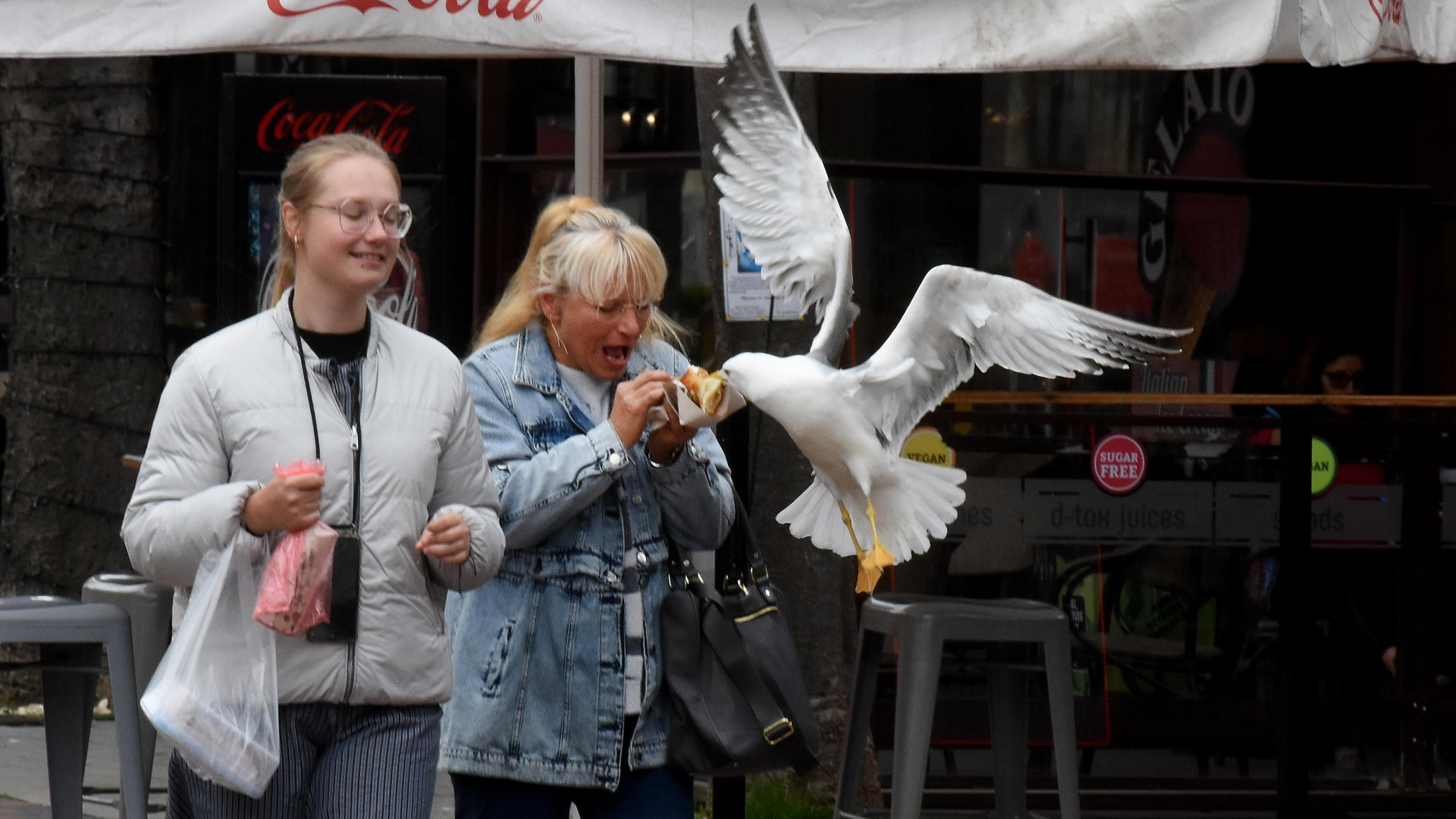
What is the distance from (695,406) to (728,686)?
0.52 m

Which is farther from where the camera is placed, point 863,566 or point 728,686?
point 863,566

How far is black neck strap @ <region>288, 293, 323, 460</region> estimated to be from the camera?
8.52 ft

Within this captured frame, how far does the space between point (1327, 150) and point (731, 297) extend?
4223 millimetres

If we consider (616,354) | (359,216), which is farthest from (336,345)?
(616,354)

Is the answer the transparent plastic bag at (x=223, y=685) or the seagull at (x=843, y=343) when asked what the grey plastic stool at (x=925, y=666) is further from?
the transparent plastic bag at (x=223, y=685)

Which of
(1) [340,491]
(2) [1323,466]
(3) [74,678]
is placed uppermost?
(1) [340,491]

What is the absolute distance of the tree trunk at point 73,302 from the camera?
22.1ft

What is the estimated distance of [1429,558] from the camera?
17.9ft

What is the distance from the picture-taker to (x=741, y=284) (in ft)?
14.0

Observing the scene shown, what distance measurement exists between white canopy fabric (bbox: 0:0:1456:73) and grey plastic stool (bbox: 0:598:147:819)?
3.90 ft

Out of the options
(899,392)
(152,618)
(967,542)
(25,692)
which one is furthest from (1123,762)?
(25,692)

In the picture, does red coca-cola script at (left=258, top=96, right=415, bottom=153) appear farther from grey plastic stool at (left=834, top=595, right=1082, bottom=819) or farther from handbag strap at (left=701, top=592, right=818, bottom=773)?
handbag strap at (left=701, top=592, right=818, bottom=773)

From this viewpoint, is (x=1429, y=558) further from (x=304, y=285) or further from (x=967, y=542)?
(x=304, y=285)

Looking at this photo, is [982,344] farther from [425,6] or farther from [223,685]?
[223,685]
